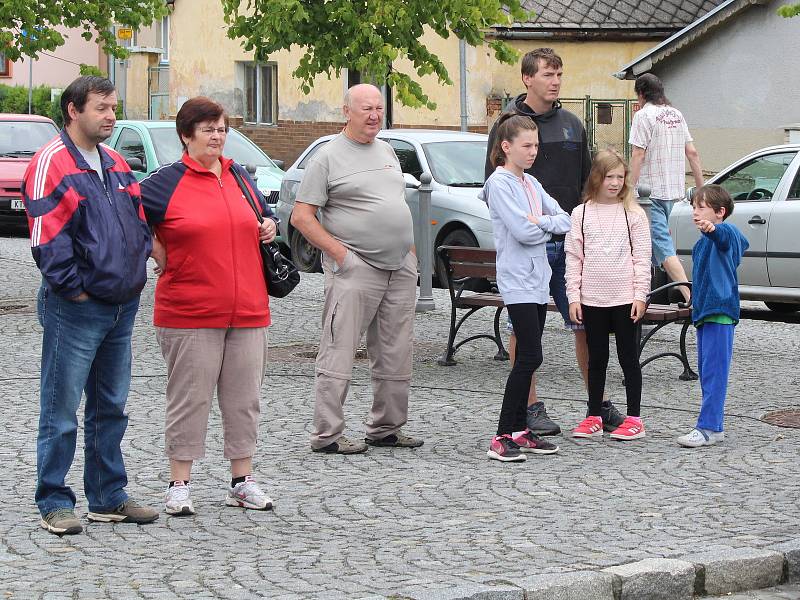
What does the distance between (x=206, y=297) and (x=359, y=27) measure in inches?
260

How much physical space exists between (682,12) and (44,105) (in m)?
25.1

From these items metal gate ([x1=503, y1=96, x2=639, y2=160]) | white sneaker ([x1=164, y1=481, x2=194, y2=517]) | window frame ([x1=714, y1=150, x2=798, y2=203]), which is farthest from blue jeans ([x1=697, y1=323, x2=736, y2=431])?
metal gate ([x1=503, y1=96, x2=639, y2=160])

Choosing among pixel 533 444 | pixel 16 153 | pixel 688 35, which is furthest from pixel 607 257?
pixel 688 35

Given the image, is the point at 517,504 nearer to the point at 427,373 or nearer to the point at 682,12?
the point at 427,373

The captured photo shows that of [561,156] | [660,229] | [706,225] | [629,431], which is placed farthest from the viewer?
[660,229]

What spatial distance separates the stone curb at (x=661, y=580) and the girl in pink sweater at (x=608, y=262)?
7.76ft

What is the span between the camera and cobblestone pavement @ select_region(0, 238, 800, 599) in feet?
19.0

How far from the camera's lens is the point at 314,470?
7.75 m

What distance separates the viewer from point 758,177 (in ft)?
48.5

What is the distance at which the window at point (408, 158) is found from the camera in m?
16.9

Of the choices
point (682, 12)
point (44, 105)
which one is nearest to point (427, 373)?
point (682, 12)

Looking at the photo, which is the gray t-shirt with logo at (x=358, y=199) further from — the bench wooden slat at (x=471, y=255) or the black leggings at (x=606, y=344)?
the bench wooden slat at (x=471, y=255)

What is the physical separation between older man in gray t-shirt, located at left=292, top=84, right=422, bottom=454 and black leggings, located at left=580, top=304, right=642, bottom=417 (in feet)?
3.28

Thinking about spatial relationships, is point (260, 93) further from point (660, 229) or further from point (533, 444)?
point (533, 444)
